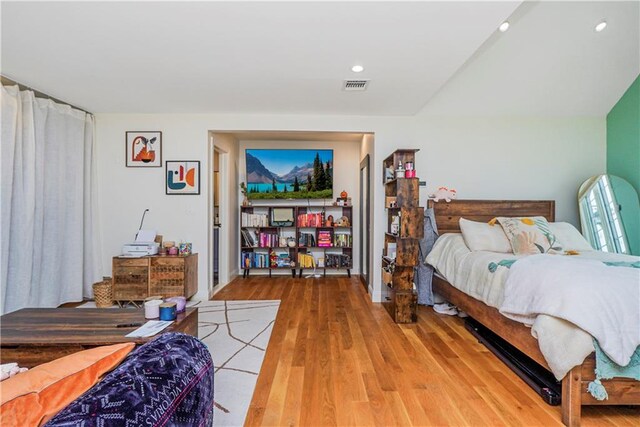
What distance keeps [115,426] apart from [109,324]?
169cm

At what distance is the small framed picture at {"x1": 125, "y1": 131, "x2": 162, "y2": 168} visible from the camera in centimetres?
401

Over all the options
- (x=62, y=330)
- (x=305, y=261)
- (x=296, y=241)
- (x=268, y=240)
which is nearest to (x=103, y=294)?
(x=62, y=330)

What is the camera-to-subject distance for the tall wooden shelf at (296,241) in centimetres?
523

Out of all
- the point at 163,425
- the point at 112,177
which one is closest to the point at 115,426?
the point at 163,425

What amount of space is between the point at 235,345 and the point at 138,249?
1.94 m

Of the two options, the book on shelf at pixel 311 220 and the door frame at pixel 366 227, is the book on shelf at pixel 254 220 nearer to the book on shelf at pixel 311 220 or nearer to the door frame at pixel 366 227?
the book on shelf at pixel 311 220

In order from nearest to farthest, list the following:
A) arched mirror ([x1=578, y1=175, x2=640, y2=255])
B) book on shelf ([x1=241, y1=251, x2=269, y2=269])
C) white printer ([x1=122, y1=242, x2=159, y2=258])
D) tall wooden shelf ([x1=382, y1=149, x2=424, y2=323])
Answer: tall wooden shelf ([x1=382, y1=149, x2=424, y2=323]), arched mirror ([x1=578, y1=175, x2=640, y2=255]), white printer ([x1=122, y1=242, x2=159, y2=258]), book on shelf ([x1=241, y1=251, x2=269, y2=269])

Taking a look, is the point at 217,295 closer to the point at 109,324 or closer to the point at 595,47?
the point at 109,324

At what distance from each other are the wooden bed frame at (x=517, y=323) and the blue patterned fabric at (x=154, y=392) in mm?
1831

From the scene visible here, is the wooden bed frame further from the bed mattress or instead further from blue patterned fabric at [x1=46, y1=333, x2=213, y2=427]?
blue patterned fabric at [x1=46, y1=333, x2=213, y2=427]

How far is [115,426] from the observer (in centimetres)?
57

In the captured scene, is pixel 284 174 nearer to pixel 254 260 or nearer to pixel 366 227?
pixel 254 260

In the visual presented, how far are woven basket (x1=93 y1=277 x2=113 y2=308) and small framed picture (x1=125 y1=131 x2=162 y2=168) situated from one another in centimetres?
152

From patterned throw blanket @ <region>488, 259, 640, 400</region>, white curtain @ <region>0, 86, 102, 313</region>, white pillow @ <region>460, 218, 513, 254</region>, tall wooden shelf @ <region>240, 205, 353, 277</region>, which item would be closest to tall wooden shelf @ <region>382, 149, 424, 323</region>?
white pillow @ <region>460, 218, 513, 254</region>
